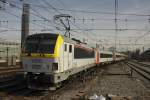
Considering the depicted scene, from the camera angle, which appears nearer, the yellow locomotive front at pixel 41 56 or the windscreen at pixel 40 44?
the yellow locomotive front at pixel 41 56

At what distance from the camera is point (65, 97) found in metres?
12.5

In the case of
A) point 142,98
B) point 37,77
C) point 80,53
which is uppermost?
point 80,53

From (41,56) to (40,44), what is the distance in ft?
2.59

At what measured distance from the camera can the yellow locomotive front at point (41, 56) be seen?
13.3m

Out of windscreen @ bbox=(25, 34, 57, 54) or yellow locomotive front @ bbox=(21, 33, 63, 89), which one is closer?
yellow locomotive front @ bbox=(21, 33, 63, 89)

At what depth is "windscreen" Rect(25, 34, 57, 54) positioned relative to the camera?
45.0ft

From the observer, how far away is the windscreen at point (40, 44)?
45.0 ft

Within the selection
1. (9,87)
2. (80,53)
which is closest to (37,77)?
(9,87)

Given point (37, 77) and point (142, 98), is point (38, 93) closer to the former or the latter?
point (37, 77)

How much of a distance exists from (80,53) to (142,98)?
7.93 metres

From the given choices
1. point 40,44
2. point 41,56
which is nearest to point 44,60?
point 41,56

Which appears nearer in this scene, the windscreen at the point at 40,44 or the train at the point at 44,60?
the train at the point at 44,60

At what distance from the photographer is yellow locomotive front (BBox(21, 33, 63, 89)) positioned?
43.5 feet

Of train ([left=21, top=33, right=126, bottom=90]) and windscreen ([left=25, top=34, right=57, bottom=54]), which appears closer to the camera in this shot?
train ([left=21, top=33, right=126, bottom=90])
